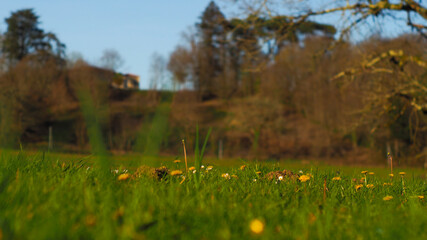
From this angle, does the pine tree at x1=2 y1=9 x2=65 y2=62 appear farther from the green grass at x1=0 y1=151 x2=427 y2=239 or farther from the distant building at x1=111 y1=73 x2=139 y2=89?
the green grass at x1=0 y1=151 x2=427 y2=239

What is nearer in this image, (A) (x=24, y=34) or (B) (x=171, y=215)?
(B) (x=171, y=215)

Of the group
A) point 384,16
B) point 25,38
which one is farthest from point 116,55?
point 384,16

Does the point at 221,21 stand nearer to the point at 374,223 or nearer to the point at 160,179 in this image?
the point at 160,179

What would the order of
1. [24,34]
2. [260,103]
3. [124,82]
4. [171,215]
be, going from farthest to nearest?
Result: 1. [124,82]
2. [24,34]
3. [260,103]
4. [171,215]

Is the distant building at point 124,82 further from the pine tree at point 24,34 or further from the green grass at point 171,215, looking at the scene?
the green grass at point 171,215

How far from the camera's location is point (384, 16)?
11.0 metres

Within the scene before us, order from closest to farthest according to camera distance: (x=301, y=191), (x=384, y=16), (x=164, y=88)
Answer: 1. (x=164, y=88)
2. (x=301, y=191)
3. (x=384, y=16)

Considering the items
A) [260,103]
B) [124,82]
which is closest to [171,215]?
[260,103]

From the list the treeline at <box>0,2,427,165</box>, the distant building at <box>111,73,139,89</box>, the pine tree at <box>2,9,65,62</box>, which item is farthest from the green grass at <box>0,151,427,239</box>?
the pine tree at <box>2,9,65,62</box>

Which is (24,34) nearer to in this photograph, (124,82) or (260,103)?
(124,82)

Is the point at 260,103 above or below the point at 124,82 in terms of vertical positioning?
below

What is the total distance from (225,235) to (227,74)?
168ft

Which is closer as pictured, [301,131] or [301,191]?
[301,191]

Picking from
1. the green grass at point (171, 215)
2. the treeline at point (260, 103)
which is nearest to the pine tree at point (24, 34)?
the treeline at point (260, 103)
